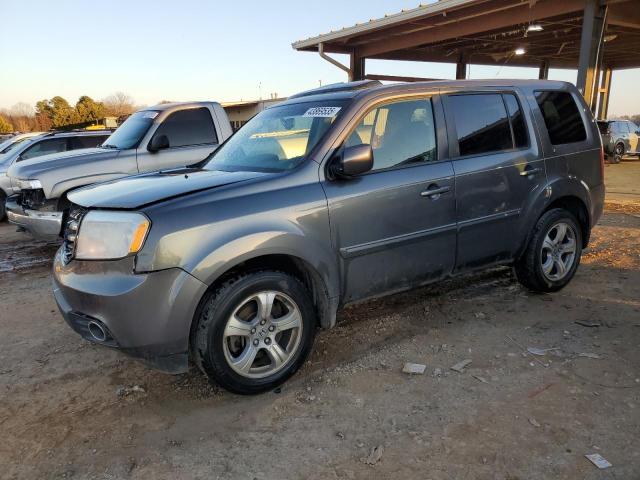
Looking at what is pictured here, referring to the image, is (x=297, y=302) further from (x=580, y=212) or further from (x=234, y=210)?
(x=580, y=212)

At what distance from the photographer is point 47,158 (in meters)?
6.77

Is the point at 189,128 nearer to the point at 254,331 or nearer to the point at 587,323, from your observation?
the point at 254,331

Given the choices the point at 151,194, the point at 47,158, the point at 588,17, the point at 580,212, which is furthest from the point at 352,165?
the point at 588,17

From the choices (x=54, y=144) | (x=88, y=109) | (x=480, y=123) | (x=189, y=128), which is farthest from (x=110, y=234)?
(x=88, y=109)

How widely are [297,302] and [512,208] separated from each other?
2139mm

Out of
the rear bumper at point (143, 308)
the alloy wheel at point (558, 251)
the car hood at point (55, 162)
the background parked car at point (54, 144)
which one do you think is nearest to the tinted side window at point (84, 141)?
the background parked car at point (54, 144)

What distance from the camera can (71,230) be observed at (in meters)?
3.10

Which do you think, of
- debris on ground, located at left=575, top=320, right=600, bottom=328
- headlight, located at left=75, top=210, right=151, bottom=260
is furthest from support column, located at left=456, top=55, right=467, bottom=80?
headlight, located at left=75, top=210, right=151, bottom=260

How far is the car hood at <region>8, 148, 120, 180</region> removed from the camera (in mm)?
6285

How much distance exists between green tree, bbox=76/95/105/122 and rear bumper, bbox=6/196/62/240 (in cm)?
3962

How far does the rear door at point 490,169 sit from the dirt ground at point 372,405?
0.66m

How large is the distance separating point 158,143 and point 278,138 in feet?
11.3

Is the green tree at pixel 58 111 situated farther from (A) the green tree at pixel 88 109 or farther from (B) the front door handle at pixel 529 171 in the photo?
(B) the front door handle at pixel 529 171

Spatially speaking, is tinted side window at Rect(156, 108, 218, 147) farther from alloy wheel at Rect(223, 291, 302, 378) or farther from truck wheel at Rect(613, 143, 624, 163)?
truck wheel at Rect(613, 143, 624, 163)
